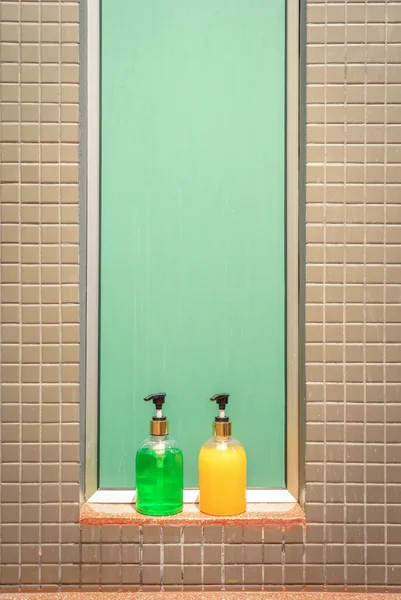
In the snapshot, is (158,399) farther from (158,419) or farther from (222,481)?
(222,481)

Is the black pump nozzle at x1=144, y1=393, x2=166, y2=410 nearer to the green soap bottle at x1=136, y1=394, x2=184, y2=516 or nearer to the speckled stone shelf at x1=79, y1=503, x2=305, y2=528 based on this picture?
the green soap bottle at x1=136, y1=394, x2=184, y2=516

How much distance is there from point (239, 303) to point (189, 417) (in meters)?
0.25

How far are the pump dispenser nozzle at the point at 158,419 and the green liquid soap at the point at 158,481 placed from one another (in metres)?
0.03

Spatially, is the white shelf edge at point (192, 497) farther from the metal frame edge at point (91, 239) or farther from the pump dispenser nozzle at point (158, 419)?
the pump dispenser nozzle at point (158, 419)

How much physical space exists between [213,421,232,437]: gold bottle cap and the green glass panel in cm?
9

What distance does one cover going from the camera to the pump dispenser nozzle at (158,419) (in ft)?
3.44

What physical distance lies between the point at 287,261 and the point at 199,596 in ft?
2.13

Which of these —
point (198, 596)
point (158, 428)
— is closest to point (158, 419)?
point (158, 428)

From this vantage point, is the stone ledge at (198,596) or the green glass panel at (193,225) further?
the green glass panel at (193,225)

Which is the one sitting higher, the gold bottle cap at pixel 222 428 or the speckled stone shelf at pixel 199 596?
the gold bottle cap at pixel 222 428

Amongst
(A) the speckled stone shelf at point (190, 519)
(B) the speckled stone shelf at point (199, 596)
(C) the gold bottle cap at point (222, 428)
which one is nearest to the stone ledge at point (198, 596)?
(B) the speckled stone shelf at point (199, 596)

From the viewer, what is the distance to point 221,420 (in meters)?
1.05

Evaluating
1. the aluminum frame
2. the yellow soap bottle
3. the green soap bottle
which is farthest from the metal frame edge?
the yellow soap bottle

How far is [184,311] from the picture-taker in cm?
114
